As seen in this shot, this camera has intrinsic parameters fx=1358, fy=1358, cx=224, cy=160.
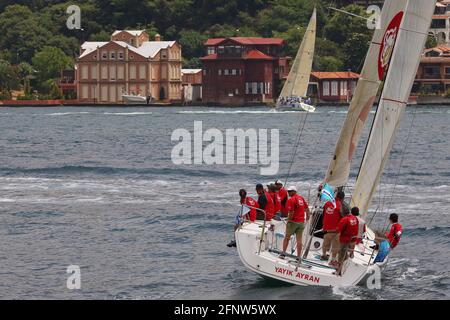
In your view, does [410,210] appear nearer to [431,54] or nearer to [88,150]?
[88,150]

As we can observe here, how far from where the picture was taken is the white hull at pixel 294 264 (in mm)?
27922

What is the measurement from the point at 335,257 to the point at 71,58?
15869 centimetres

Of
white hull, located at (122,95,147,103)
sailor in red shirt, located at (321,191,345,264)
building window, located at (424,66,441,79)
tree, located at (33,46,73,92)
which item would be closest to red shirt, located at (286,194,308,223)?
sailor in red shirt, located at (321,191,345,264)

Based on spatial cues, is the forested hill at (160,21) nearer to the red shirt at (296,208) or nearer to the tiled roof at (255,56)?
the tiled roof at (255,56)

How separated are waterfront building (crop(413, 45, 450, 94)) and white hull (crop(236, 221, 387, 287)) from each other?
130 meters

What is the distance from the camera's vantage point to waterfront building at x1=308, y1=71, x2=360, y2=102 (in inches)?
6235

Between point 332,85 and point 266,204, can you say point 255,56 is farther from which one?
point 266,204

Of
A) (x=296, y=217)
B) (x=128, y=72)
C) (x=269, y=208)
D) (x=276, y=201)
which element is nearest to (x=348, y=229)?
(x=296, y=217)

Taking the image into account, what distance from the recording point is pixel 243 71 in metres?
162

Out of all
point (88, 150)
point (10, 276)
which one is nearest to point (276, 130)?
point (88, 150)

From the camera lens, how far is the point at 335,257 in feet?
93.3

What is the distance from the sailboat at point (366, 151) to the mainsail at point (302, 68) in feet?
306

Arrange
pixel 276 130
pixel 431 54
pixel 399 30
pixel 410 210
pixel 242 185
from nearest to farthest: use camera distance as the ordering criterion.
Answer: pixel 399 30, pixel 410 210, pixel 242 185, pixel 276 130, pixel 431 54

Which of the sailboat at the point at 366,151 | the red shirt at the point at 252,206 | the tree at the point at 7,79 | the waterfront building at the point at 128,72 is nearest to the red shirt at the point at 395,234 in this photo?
the sailboat at the point at 366,151
